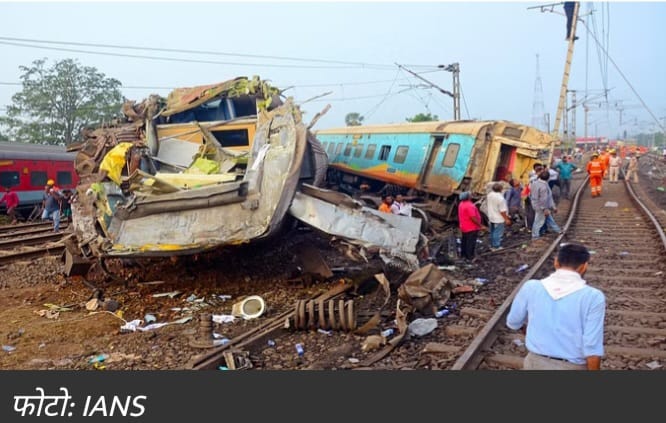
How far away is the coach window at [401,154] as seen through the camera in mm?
16750

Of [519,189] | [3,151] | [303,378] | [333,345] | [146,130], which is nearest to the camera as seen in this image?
[303,378]

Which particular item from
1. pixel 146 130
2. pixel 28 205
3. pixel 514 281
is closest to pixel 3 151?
pixel 28 205

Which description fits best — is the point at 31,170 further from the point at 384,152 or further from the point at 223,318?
the point at 223,318

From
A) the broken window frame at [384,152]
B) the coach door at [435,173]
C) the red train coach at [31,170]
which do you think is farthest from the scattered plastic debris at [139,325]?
the red train coach at [31,170]

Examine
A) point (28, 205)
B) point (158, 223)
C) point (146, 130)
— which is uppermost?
point (146, 130)

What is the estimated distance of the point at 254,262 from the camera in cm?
985

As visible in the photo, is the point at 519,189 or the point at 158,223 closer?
the point at 158,223

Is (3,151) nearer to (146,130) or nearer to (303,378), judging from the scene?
(146,130)

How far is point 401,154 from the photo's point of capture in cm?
1695

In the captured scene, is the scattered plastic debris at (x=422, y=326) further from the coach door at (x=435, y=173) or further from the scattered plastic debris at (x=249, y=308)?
the coach door at (x=435, y=173)

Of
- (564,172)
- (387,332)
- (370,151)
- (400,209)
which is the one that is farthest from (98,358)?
(564,172)

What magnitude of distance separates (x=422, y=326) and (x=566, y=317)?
10.8 feet

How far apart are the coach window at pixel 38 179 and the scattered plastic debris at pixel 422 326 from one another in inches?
715

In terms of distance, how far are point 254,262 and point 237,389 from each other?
19.2ft
